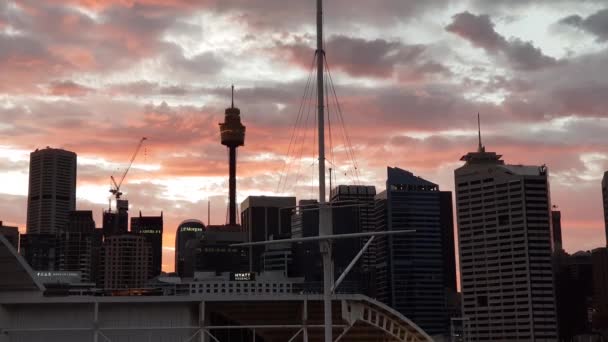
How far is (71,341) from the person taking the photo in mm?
60188

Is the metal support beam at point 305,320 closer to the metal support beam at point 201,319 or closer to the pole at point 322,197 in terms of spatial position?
the metal support beam at point 201,319

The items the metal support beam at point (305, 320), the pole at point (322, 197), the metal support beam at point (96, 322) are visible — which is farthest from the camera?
the metal support beam at point (305, 320)

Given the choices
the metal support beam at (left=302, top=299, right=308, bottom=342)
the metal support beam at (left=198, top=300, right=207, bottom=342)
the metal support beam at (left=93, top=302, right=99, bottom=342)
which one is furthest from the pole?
the metal support beam at (left=93, top=302, right=99, bottom=342)

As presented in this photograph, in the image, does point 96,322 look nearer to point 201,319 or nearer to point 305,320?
point 201,319

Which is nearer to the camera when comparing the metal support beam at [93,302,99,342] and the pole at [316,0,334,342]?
the pole at [316,0,334,342]

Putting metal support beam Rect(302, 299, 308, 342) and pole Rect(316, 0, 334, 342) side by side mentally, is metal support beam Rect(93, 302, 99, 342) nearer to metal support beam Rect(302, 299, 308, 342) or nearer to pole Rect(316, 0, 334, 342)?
metal support beam Rect(302, 299, 308, 342)

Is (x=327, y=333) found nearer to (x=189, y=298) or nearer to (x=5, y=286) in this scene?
(x=189, y=298)

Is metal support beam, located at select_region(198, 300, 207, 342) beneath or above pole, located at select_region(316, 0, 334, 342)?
beneath

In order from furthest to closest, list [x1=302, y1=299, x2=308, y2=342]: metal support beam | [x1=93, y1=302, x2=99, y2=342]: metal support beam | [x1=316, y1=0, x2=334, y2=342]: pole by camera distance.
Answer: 1. [x1=302, y1=299, x2=308, y2=342]: metal support beam
2. [x1=93, y1=302, x2=99, y2=342]: metal support beam
3. [x1=316, y1=0, x2=334, y2=342]: pole

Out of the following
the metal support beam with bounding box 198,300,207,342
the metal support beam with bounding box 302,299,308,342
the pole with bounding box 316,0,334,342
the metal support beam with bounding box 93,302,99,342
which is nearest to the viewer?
the pole with bounding box 316,0,334,342

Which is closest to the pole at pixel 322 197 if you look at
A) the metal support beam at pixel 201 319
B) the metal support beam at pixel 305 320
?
the metal support beam at pixel 305 320

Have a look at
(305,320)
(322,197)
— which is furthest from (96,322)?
(322,197)

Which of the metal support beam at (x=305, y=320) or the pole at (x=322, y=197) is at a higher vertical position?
the pole at (x=322, y=197)

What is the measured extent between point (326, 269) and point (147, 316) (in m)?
20.1
